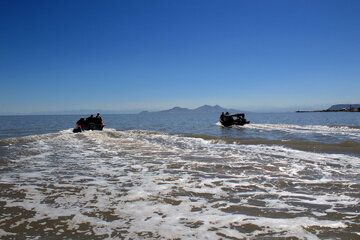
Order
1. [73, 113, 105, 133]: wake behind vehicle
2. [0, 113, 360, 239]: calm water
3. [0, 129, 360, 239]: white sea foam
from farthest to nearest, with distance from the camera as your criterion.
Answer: [73, 113, 105, 133]: wake behind vehicle < [0, 129, 360, 239]: white sea foam < [0, 113, 360, 239]: calm water

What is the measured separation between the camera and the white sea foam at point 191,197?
4.27m

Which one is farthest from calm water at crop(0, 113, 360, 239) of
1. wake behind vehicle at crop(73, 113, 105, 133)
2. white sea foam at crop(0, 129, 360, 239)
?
wake behind vehicle at crop(73, 113, 105, 133)

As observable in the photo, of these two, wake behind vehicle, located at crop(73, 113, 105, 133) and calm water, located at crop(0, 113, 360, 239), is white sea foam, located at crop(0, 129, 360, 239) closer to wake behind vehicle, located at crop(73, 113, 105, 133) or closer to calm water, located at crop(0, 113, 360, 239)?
calm water, located at crop(0, 113, 360, 239)

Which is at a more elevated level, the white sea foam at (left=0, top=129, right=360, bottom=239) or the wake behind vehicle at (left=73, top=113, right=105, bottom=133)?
the wake behind vehicle at (left=73, top=113, right=105, bottom=133)

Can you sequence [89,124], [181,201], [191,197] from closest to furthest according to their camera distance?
→ 1. [181,201]
2. [191,197]
3. [89,124]

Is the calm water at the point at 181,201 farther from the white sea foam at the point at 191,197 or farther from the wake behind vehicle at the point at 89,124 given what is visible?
the wake behind vehicle at the point at 89,124

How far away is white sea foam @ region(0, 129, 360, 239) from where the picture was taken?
168 inches

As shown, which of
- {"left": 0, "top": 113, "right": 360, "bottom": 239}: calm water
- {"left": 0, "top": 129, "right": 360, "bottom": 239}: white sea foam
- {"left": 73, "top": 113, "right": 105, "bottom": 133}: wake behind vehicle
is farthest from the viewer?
{"left": 73, "top": 113, "right": 105, "bottom": 133}: wake behind vehicle

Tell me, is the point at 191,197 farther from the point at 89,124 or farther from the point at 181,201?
the point at 89,124

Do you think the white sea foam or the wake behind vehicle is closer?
the white sea foam

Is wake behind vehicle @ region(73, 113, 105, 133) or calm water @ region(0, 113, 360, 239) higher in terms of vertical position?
wake behind vehicle @ region(73, 113, 105, 133)

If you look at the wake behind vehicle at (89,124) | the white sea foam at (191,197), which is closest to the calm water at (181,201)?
the white sea foam at (191,197)

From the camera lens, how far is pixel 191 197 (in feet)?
19.5

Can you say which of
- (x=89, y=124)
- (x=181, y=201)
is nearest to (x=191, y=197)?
(x=181, y=201)
